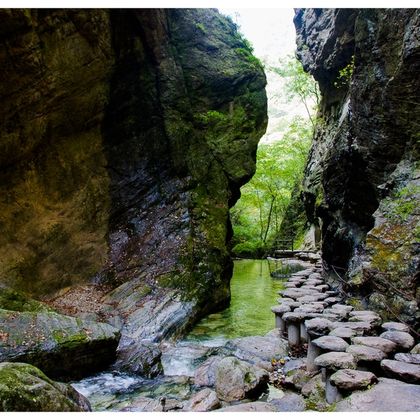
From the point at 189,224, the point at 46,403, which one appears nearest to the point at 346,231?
the point at 189,224

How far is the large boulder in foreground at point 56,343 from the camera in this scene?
15.7 ft

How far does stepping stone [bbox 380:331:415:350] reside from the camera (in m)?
4.31

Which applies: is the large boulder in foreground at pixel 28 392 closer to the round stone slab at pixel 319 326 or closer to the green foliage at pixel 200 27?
the round stone slab at pixel 319 326

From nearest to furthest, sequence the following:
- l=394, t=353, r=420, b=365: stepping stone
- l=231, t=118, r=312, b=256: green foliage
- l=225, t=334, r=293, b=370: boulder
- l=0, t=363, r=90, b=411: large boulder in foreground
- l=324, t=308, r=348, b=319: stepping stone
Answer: l=0, t=363, r=90, b=411: large boulder in foreground
l=394, t=353, r=420, b=365: stepping stone
l=225, t=334, r=293, b=370: boulder
l=324, t=308, r=348, b=319: stepping stone
l=231, t=118, r=312, b=256: green foliage

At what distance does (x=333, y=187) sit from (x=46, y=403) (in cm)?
921

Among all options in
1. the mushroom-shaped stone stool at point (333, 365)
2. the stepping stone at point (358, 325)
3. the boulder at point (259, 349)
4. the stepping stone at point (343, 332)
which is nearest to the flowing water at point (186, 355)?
the boulder at point (259, 349)

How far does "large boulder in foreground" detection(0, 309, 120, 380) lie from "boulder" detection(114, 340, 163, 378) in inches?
9.2

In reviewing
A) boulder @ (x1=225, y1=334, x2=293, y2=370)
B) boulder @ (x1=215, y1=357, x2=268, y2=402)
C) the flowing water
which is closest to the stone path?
boulder @ (x1=225, y1=334, x2=293, y2=370)

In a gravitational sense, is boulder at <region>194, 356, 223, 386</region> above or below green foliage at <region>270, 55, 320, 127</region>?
below

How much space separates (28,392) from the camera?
306 cm

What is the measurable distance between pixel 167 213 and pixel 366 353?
6768 mm

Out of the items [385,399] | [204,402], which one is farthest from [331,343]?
[204,402]

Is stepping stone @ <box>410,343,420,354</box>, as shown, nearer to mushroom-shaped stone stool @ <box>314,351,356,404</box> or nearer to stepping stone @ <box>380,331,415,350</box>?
stepping stone @ <box>380,331,415,350</box>

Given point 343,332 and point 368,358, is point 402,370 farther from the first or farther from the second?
point 343,332
